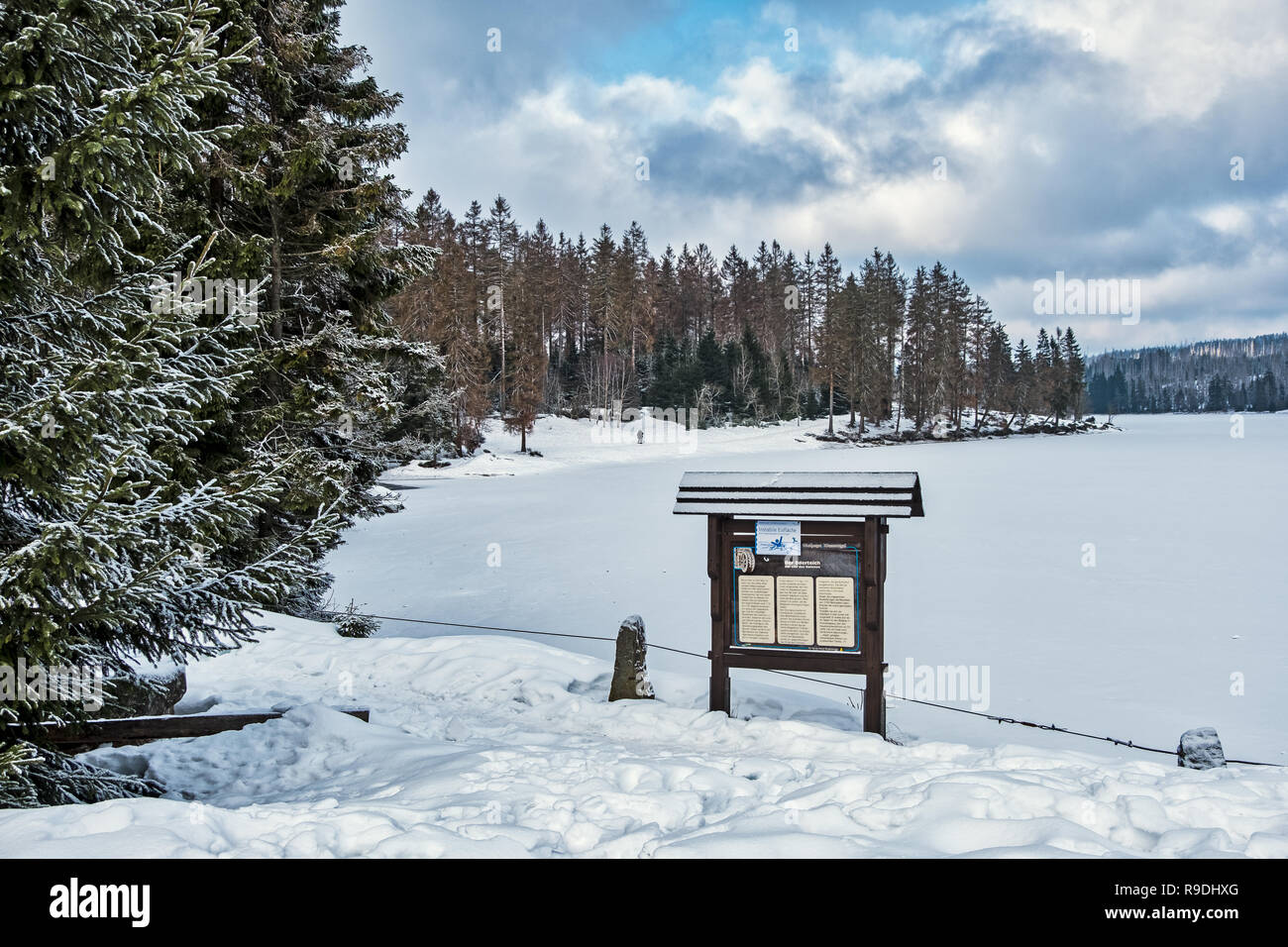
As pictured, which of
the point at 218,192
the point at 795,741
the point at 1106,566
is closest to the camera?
the point at 795,741

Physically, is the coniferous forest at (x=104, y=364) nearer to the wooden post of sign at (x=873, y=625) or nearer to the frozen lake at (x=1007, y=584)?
the wooden post of sign at (x=873, y=625)

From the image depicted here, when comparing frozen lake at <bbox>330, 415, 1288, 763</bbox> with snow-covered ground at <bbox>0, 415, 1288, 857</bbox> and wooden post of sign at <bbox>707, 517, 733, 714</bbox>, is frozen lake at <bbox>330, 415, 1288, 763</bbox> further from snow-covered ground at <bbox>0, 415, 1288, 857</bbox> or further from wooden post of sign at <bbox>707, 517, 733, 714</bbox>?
wooden post of sign at <bbox>707, 517, 733, 714</bbox>

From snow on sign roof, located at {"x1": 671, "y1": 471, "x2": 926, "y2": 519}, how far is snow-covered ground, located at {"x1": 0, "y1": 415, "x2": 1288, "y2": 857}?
1803 mm

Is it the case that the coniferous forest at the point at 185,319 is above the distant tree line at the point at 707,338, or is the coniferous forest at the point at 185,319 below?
below

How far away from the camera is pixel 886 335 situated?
2911 inches

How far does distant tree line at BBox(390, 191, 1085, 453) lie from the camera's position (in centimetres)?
5347

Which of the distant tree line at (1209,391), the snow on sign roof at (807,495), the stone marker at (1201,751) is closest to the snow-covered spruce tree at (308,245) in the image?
the snow on sign roof at (807,495)

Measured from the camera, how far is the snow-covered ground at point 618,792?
362 centimetres

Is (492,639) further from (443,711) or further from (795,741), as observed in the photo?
(795,741)

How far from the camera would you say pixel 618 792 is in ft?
15.2

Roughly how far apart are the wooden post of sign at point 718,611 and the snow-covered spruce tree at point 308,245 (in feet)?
15.1

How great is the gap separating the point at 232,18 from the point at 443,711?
839 centimetres
